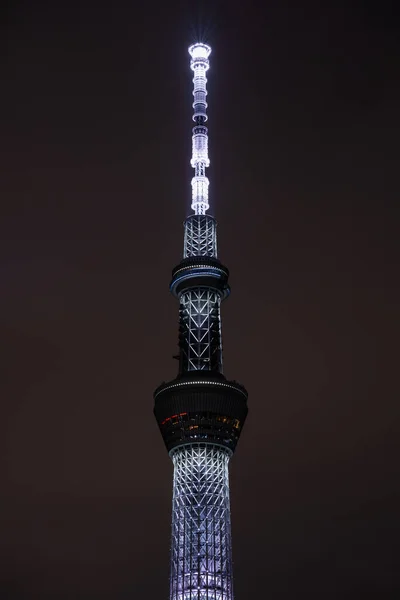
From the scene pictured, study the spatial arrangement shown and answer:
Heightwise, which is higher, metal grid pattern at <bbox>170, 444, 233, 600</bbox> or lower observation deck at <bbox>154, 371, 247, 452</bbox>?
lower observation deck at <bbox>154, 371, 247, 452</bbox>

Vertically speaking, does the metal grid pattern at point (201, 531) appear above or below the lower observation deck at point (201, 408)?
below

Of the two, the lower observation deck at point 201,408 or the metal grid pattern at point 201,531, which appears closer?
the metal grid pattern at point 201,531

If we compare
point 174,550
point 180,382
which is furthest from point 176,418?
point 174,550

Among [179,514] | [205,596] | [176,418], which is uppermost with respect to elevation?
[176,418]

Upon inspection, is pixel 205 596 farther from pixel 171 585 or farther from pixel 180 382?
pixel 180 382

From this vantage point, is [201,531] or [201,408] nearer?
[201,531]

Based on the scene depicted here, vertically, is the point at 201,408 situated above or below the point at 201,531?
above

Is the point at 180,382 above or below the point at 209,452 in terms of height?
above

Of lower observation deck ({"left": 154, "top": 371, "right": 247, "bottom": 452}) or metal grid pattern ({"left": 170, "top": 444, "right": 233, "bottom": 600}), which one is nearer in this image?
metal grid pattern ({"left": 170, "top": 444, "right": 233, "bottom": 600})
